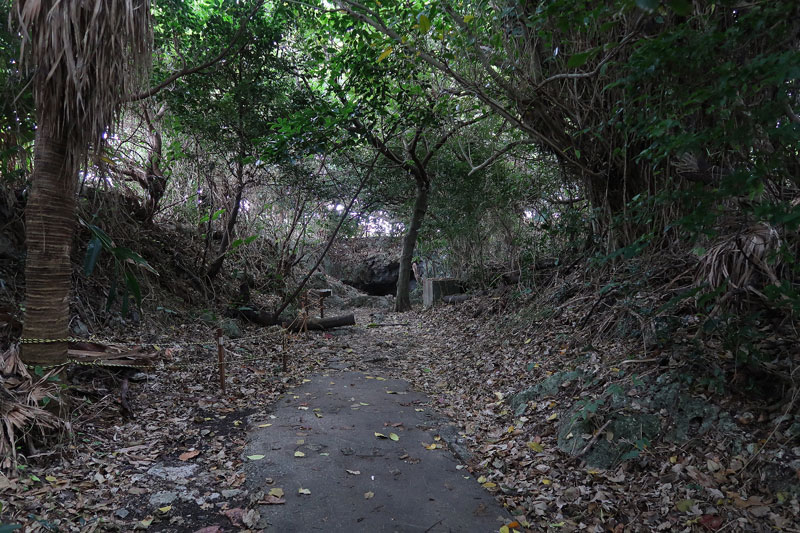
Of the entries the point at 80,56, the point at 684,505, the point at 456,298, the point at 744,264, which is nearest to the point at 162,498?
the point at 80,56

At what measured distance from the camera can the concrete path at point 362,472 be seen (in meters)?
3.07

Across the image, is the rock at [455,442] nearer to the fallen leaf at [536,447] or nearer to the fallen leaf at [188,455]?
the fallen leaf at [536,447]

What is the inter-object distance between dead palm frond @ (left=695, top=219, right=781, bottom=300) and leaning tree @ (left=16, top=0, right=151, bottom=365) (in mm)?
4992

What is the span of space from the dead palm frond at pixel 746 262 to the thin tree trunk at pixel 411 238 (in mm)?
9066

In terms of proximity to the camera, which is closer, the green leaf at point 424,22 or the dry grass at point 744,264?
the dry grass at point 744,264

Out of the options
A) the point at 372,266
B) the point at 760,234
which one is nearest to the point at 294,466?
the point at 760,234

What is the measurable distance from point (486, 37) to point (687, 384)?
4677 mm

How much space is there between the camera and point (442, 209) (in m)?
11.8

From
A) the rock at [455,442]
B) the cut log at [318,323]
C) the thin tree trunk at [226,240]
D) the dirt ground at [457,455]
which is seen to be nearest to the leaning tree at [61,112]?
the dirt ground at [457,455]

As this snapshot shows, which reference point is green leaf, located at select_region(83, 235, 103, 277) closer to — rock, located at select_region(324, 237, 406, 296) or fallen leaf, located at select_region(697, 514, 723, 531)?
fallen leaf, located at select_region(697, 514, 723, 531)

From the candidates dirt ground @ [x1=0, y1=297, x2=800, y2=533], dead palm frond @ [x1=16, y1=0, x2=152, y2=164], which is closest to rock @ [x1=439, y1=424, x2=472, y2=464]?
dirt ground @ [x1=0, y1=297, x2=800, y2=533]

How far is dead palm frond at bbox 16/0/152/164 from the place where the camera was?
11.3 ft

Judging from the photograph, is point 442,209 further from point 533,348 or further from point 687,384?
point 687,384

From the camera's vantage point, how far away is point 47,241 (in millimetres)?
3674
